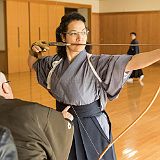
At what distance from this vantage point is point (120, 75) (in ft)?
5.56

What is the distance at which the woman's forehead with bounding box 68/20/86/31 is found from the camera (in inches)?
68.9

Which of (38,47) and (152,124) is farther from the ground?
(38,47)

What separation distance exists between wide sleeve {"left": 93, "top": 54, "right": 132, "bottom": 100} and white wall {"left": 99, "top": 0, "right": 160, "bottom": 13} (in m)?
11.1

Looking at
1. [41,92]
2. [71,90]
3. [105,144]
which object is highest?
[71,90]

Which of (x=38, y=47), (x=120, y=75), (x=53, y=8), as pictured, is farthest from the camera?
(x=53, y=8)

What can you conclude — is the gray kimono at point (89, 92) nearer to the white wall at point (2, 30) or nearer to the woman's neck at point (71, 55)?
the woman's neck at point (71, 55)

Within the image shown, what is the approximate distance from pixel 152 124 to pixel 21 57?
6.92m

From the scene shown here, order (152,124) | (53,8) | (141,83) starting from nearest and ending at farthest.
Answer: (152,124) → (141,83) → (53,8)

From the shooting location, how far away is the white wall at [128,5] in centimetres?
1242

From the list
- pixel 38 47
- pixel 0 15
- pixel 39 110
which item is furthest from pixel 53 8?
pixel 39 110

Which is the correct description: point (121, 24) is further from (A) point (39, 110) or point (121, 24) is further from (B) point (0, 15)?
(A) point (39, 110)

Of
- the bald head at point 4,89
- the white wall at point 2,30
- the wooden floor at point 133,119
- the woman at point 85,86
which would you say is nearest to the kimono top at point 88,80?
the woman at point 85,86

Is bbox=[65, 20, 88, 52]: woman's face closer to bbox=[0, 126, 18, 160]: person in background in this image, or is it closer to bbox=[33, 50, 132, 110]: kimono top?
bbox=[33, 50, 132, 110]: kimono top

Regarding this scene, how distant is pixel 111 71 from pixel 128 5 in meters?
11.7
